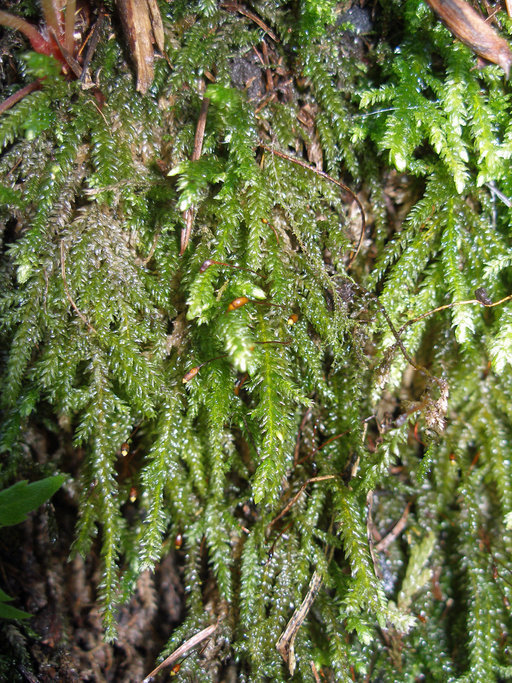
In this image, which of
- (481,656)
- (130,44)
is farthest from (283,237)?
(481,656)

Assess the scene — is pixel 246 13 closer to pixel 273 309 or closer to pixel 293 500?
pixel 273 309

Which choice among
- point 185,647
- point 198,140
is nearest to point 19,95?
point 198,140

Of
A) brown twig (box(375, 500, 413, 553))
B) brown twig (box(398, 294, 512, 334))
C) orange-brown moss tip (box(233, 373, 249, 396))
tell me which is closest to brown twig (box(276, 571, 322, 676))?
brown twig (box(375, 500, 413, 553))

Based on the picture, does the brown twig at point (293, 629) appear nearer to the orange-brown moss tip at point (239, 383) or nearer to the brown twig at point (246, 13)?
the orange-brown moss tip at point (239, 383)

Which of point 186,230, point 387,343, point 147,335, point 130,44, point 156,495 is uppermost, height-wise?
point 130,44

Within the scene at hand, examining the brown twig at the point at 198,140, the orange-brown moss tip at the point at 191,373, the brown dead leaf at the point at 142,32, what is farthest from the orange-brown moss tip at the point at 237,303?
the brown dead leaf at the point at 142,32

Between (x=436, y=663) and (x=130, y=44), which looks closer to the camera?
(x=130, y=44)

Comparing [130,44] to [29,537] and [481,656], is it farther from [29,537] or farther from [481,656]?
[481,656]
